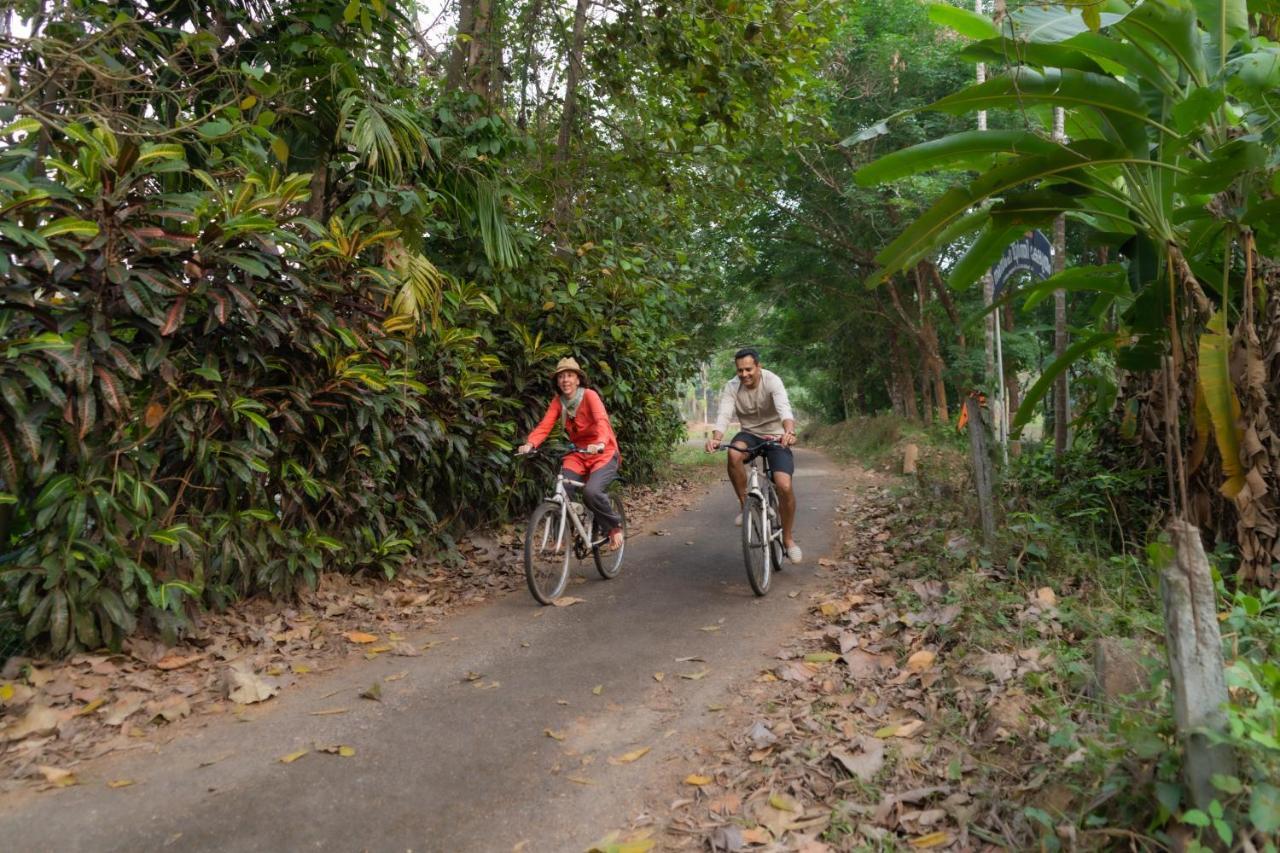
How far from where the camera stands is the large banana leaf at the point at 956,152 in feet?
14.7

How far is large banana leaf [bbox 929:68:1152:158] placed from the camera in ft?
13.8

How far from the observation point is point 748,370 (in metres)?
6.61

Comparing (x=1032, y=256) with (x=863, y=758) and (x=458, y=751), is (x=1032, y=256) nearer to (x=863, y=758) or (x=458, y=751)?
(x=863, y=758)

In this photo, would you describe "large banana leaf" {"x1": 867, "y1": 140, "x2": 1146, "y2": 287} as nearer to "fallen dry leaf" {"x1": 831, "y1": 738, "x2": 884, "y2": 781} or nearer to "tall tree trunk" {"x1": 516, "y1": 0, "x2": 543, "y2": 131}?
"fallen dry leaf" {"x1": 831, "y1": 738, "x2": 884, "y2": 781}

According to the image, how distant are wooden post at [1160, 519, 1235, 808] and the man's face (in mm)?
4373

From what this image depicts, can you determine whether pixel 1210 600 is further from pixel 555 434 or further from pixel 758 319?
pixel 758 319

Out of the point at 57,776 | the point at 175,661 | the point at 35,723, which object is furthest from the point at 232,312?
the point at 57,776

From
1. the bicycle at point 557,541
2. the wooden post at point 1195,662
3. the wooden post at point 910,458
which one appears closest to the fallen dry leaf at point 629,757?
the wooden post at point 1195,662

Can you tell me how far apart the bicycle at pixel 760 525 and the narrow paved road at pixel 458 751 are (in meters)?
0.32

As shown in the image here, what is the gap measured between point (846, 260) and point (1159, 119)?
14866 millimetres

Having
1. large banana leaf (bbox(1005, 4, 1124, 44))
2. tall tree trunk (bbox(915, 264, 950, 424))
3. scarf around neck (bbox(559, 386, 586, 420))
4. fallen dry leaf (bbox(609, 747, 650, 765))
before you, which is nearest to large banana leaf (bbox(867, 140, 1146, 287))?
large banana leaf (bbox(1005, 4, 1124, 44))

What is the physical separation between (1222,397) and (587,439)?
4441mm

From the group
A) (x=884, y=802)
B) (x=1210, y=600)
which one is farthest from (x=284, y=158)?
(x=1210, y=600)

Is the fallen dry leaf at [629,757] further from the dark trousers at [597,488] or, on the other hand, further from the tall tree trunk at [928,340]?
the tall tree trunk at [928,340]
